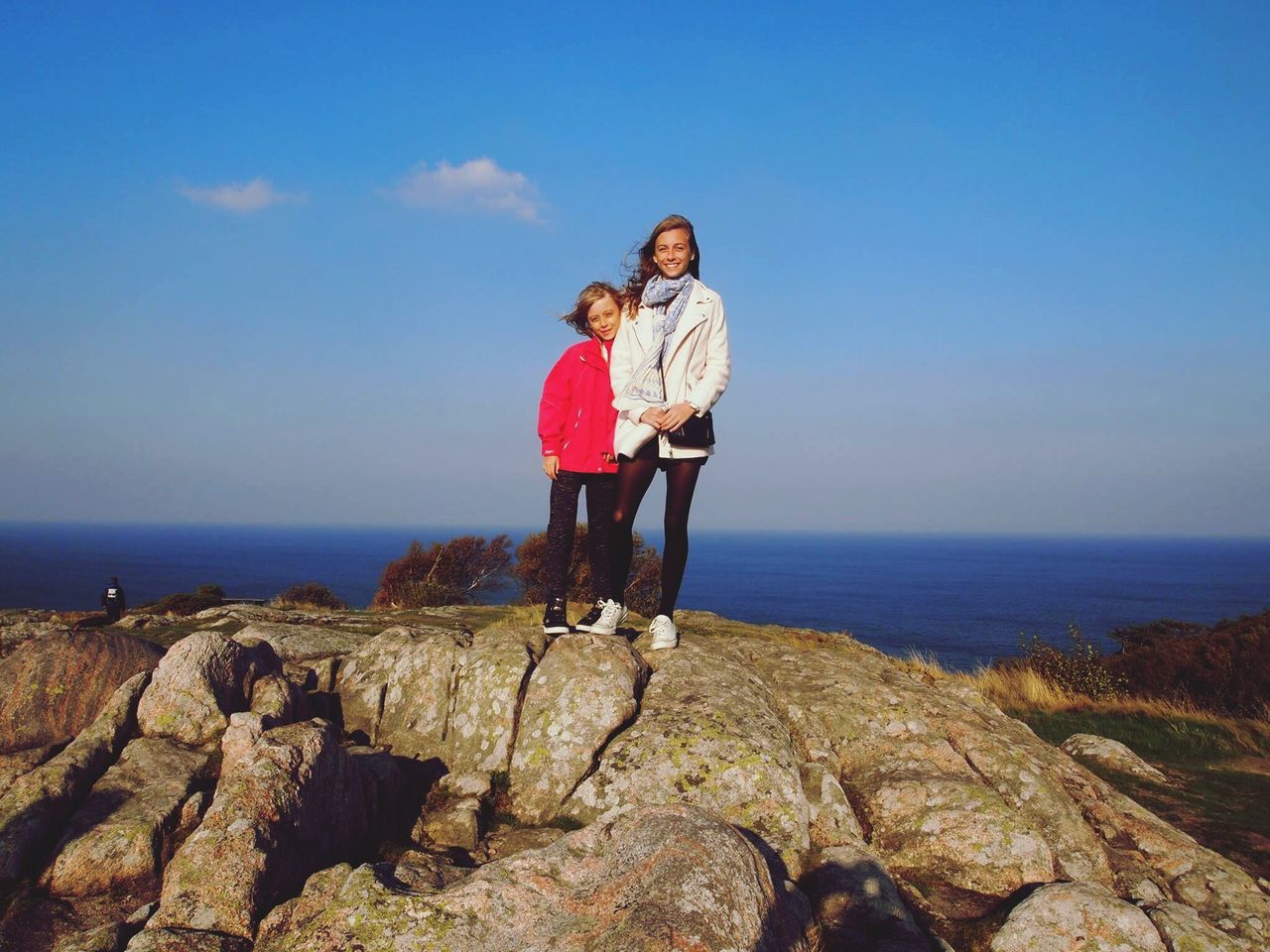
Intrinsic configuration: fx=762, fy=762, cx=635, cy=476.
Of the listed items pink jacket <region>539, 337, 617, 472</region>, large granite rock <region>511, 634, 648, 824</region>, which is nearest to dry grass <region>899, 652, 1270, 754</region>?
large granite rock <region>511, 634, 648, 824</region>

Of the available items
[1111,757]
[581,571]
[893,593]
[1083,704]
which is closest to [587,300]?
[1111,757]

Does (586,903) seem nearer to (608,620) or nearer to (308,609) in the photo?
(608,620)

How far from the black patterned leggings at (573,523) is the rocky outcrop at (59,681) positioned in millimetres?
3763

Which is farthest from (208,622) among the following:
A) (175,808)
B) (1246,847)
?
(1246,847)

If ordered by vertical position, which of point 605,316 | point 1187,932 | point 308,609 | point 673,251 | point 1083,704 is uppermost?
point 673,251

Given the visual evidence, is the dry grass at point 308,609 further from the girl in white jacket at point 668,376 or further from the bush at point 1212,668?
the bush at point 1212,668

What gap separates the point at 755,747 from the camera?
621cm

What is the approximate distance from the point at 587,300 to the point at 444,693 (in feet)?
13.6

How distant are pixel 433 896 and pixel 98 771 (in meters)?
3.35

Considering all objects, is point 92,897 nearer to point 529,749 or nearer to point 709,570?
point 529,749

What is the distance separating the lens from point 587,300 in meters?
7.91

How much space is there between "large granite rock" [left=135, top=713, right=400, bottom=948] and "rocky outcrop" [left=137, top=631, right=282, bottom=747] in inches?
28.7

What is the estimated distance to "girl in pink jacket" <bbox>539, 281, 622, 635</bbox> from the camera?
769cm

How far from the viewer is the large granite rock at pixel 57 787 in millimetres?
4906
